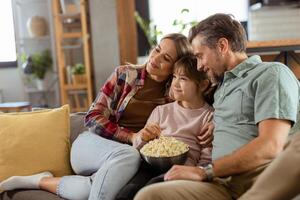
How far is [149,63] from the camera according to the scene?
1873 mm

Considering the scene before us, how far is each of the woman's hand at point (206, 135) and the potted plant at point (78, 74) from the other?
2.75 meters

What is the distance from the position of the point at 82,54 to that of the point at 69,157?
8.66ft

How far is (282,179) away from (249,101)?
47cm

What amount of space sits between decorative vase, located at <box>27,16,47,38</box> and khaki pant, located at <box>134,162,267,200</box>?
3585mm

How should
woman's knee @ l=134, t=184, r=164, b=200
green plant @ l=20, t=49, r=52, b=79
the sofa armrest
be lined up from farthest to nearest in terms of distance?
green plant @ l=20, t=49, r=52, b=79 < the sofa armrest < woman's knee @ l=134, t=184, r=164, b=200

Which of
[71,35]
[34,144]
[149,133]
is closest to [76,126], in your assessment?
[34,144]

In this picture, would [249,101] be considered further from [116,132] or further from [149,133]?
[116,132]

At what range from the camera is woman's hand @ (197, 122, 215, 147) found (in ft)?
5.27

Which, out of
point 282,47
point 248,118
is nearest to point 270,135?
point 248,118

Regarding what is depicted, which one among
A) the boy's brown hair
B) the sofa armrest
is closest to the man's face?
the boy's brown hair

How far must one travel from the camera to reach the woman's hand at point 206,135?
1.61 m

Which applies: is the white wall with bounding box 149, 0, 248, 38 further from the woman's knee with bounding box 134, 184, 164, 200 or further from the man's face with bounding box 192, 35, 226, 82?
the woman's knee with bounding box 134, 184, 164, 200

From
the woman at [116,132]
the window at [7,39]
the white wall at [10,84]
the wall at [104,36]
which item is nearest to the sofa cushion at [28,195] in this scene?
the woman at [116,132]

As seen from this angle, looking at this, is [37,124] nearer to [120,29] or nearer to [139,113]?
[139,113]
